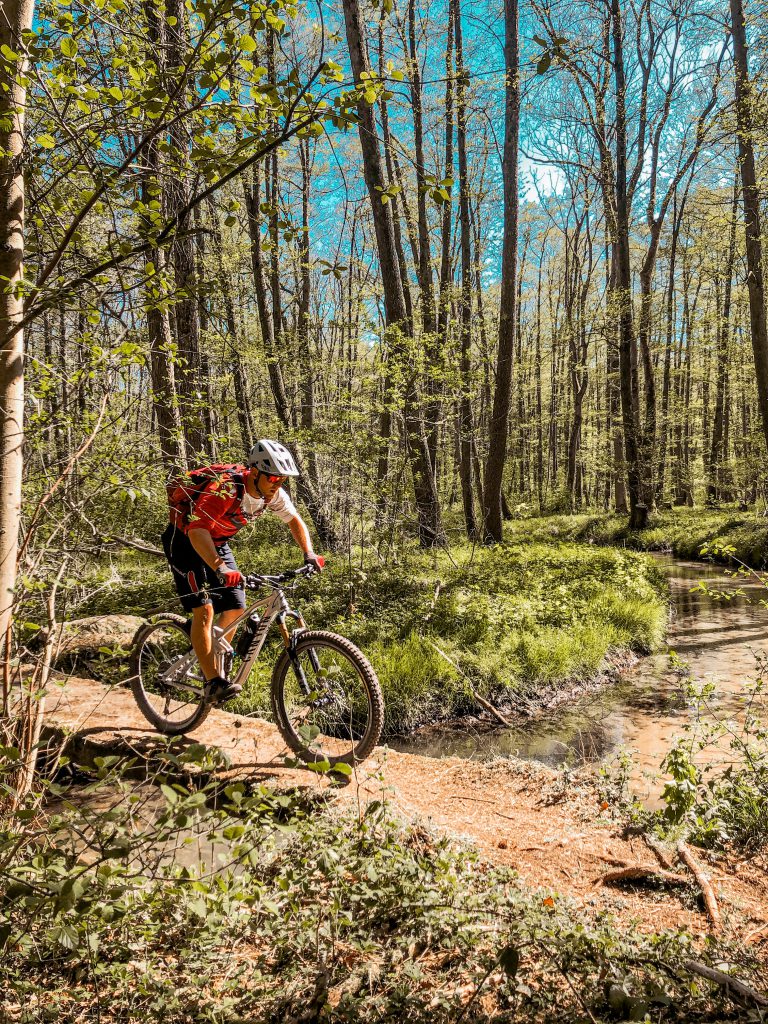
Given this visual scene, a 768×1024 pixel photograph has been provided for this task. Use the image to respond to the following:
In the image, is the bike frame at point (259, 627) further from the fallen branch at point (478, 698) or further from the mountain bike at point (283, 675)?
the fallen branch at point (478, 698)

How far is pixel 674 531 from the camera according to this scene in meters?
17.3

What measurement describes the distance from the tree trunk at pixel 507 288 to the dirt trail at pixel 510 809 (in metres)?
9.03

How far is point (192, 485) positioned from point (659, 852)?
3.66 meters

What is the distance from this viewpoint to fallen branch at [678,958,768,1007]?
190 centimetres

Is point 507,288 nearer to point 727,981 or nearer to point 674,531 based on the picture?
point 674,531

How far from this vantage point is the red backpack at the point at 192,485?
12.0ft

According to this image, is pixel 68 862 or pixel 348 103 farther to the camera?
pixel 348 103

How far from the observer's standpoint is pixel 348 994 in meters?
2.09

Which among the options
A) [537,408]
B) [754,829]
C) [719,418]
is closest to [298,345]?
[754,829]

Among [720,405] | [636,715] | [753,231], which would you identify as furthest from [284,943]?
[720,405]

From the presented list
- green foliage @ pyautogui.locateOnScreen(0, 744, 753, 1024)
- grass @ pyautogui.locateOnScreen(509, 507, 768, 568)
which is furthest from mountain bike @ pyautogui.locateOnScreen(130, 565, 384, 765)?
grass @ pyautogui.locateOnScreen(509, 507, 768, 568)

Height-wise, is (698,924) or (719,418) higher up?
(719,418)

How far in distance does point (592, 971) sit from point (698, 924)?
0.92 m

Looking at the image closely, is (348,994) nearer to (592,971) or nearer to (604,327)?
(592,971)
